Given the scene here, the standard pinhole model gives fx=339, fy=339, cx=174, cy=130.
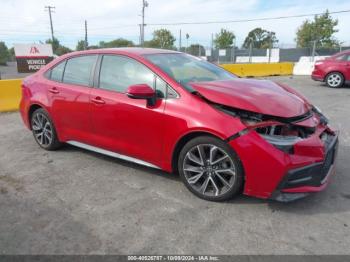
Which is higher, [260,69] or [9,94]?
[260,69]

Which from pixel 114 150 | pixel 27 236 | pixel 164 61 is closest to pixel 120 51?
pixel 164 61

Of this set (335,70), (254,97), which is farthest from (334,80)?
(254,97)

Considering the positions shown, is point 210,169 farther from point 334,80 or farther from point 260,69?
point 260,69

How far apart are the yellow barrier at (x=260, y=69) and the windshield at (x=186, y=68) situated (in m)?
12.3

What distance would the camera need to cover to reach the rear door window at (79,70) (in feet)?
14.5

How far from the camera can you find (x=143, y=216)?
3242 millimetres

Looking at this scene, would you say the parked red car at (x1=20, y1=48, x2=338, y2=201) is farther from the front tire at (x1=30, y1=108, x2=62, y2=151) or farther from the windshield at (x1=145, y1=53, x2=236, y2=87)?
the front tire at (x1=30, y1=108, x2=62, y2=151)

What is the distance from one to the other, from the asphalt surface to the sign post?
8683 millimetres

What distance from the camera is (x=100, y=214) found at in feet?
10.7

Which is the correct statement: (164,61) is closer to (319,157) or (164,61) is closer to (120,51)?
(120,51)

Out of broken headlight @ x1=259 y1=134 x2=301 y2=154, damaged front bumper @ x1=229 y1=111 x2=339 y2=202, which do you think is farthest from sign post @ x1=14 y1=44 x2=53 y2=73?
broken headlight @ x1=259 y1=134 x2=301 y2=154

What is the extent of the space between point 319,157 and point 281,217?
2.19 ft

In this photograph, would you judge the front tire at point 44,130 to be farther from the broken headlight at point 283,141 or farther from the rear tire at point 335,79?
the rear tire at point 335,79

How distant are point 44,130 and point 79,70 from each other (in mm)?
1174
